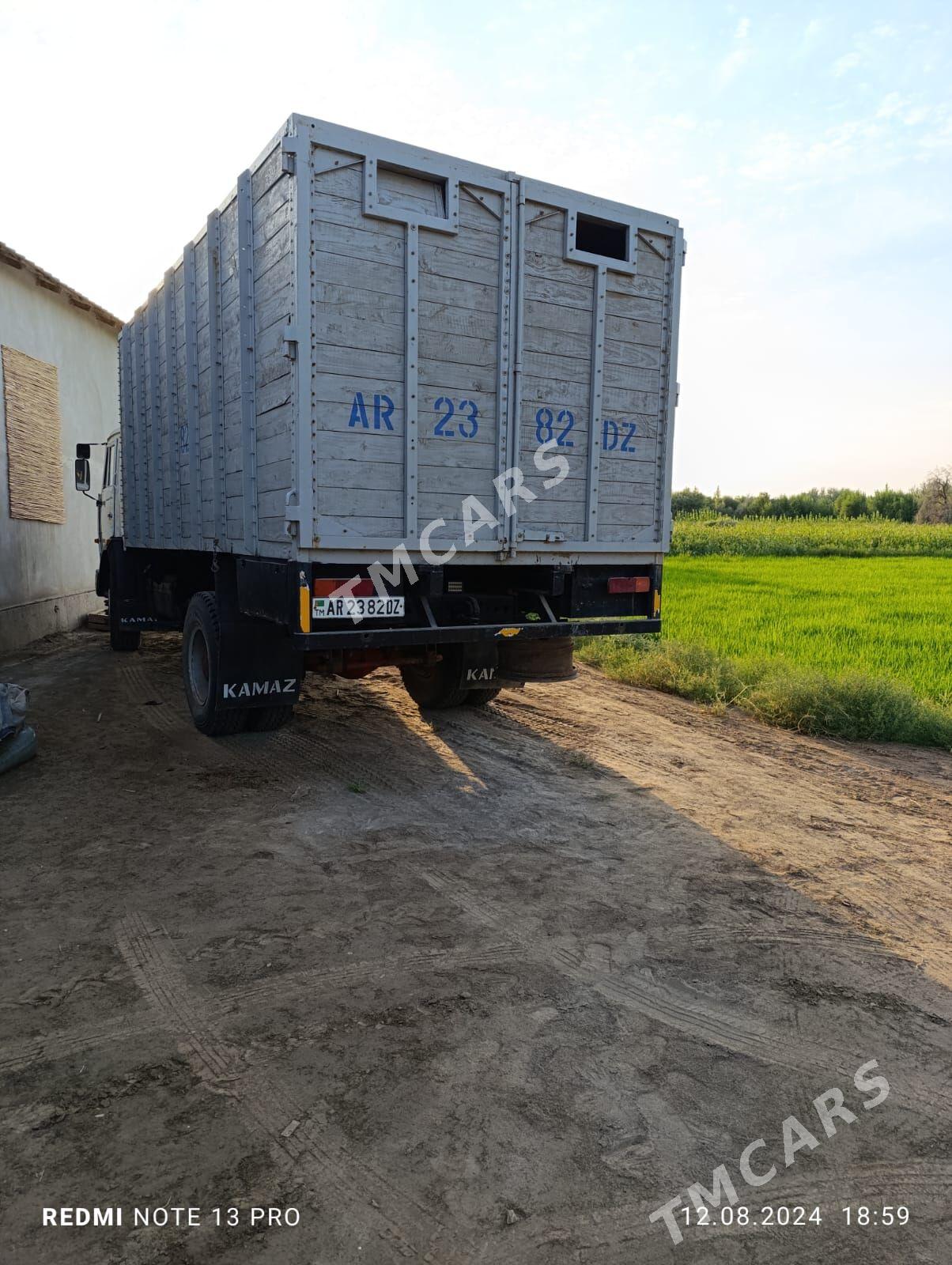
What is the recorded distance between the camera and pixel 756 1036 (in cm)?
282

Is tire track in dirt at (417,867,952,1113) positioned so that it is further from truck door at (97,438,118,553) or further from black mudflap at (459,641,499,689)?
truck door at (97,438,118,553)

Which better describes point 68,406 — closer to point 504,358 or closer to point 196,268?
point 196,268

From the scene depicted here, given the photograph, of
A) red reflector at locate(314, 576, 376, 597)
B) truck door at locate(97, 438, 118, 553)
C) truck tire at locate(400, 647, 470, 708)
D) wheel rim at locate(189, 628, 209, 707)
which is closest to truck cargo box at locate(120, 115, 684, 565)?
red reflector at locate(314, 576, 376, 597)

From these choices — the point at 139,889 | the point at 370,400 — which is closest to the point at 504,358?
the point at 370,400

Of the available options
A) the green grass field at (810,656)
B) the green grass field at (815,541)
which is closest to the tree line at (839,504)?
the green grass field at (815,541)

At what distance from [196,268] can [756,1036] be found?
243 inches

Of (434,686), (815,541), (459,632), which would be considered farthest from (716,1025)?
(815,541)

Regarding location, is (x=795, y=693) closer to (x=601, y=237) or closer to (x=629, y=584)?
(x=629, y=584)

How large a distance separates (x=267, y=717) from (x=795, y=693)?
479 cm

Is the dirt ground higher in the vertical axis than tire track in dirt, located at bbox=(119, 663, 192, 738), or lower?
lower

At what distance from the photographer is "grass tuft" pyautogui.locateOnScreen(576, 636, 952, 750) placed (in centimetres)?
715

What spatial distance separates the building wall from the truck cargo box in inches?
279

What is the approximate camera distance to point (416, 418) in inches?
190

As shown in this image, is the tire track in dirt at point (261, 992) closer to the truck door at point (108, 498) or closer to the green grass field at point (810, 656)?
the green grass field at point (810, 656)
